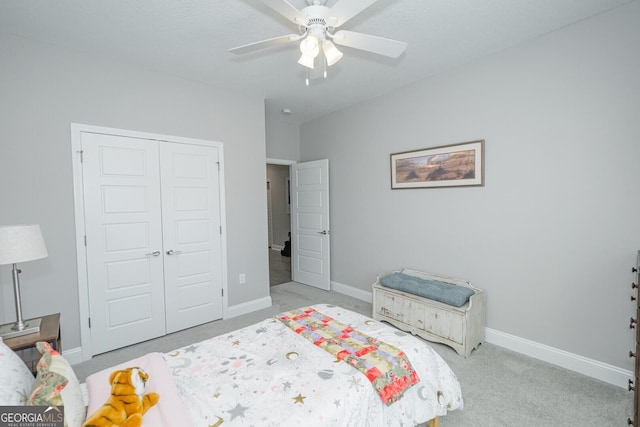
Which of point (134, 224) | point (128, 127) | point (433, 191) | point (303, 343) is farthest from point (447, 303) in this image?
point (128, 127)

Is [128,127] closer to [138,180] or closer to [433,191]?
[138,180]

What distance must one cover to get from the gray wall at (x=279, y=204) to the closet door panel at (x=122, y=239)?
16.9 ft

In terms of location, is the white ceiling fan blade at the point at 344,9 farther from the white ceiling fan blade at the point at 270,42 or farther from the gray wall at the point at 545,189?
the gray wall at the point at 545,189

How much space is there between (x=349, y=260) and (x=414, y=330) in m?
1.51

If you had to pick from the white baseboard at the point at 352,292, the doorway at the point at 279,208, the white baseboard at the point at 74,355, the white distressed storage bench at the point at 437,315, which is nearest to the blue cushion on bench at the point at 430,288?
the white distressed storage bench at the point at 437,315

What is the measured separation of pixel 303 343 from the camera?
5.81 feet

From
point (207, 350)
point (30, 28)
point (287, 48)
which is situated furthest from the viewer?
point (287, 48)

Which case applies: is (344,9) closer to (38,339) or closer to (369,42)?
(369,42)

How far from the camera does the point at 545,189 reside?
8.22ft

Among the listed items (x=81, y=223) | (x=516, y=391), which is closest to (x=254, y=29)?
(x=81, y=223)

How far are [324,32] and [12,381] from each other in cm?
218

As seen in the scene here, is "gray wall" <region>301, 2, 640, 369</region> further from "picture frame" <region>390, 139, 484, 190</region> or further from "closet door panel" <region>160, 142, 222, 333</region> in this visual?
"closet door panel" <region>160, 142, 222, 333</region>

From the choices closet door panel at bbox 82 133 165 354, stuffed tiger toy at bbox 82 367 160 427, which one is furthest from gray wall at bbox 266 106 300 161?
stuffed tiger toy at bbox 82 367 160 427

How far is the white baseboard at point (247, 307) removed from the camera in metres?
3.58
